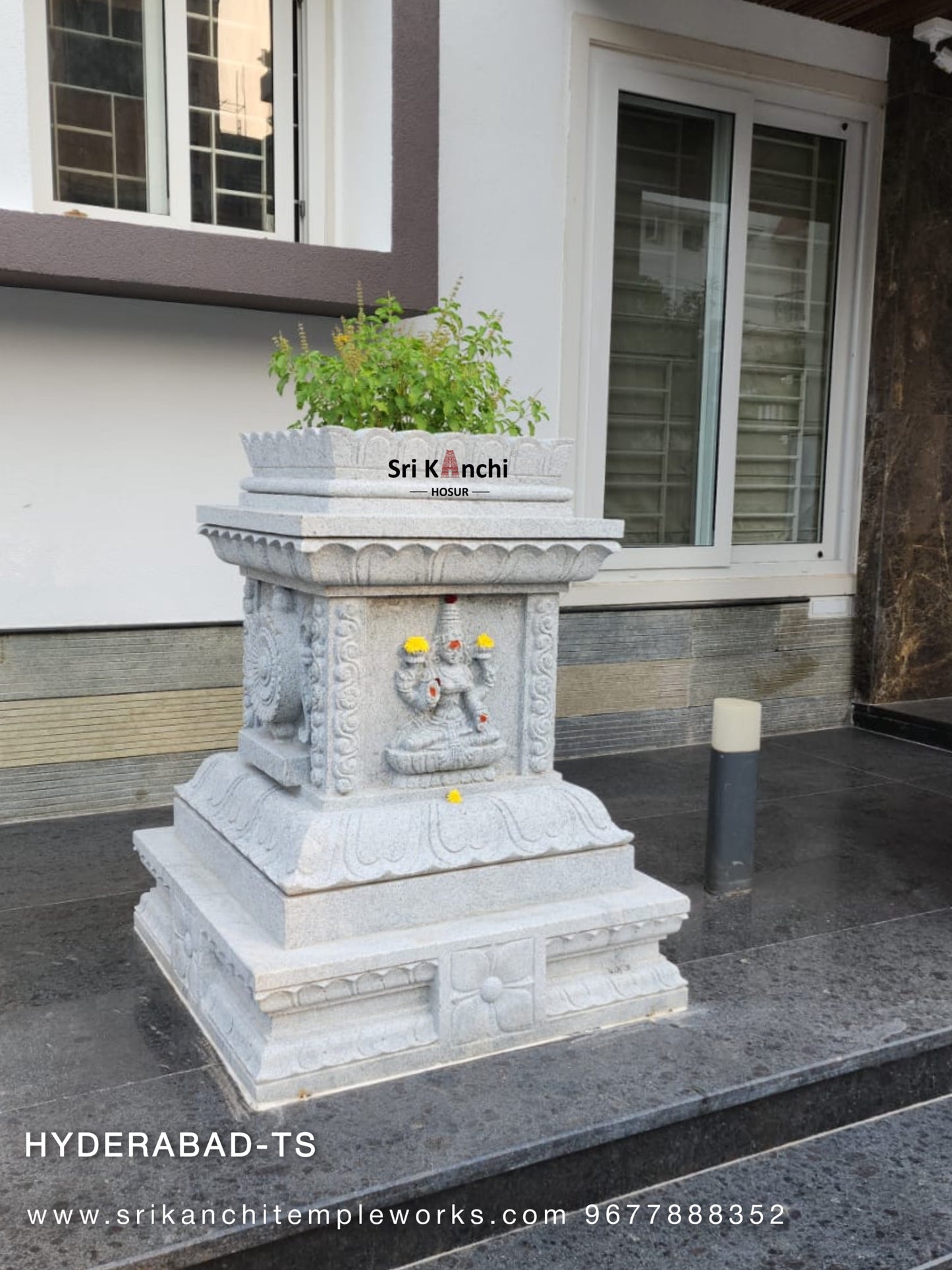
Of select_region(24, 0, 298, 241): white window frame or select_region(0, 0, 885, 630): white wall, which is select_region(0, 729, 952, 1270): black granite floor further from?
select_region(24, 0, 298, 241): white window frame

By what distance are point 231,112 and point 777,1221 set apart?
478 centimetres

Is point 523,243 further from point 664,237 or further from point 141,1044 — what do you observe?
point 141,1044

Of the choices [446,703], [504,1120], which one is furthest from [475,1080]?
[446,703]

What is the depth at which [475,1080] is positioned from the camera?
9.45 ft

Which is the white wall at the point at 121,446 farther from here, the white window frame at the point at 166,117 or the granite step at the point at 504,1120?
the granite step at the point at 504,1120

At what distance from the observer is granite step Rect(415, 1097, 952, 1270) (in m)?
2.46

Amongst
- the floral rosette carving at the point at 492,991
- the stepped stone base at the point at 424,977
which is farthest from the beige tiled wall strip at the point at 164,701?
the floral rosette carving at the point at 492,991

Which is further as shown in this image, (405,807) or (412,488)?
(405,807)

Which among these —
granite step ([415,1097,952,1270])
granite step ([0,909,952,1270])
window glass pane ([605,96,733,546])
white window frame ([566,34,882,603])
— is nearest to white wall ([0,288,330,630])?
white window frame ([566,34,882,603])

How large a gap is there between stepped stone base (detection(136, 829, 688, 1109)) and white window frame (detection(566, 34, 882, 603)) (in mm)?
3053

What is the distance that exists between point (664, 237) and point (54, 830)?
177 inches

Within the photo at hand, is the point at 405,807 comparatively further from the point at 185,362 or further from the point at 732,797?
the point at 185,362

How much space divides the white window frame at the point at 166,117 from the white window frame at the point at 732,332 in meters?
1.57

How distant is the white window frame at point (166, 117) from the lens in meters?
4.66
